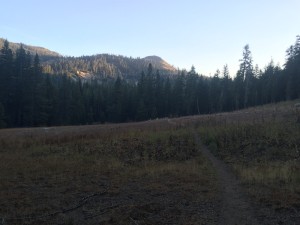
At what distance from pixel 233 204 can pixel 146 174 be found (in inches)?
236

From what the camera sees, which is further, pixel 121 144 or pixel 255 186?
pixel 121 144

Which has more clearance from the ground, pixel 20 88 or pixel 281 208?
pixel 20 88

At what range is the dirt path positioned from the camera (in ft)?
33.2

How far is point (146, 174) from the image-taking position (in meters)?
16.8

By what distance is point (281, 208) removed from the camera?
36.2 feet

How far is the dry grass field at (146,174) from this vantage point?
11.0m

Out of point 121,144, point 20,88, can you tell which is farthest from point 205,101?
point 121,144

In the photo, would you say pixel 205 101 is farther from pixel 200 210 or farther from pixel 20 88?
pixel 200 210

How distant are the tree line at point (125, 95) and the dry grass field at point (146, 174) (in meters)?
33.3

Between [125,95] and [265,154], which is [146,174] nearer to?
[265,154]

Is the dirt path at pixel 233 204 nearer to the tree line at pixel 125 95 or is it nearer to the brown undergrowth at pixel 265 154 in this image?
the brown undergrowth at pixel 265 154

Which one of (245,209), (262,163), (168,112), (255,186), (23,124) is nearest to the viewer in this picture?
(245,209)

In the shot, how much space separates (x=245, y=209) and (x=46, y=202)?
684cm

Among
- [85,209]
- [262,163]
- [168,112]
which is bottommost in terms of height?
[85,209]
